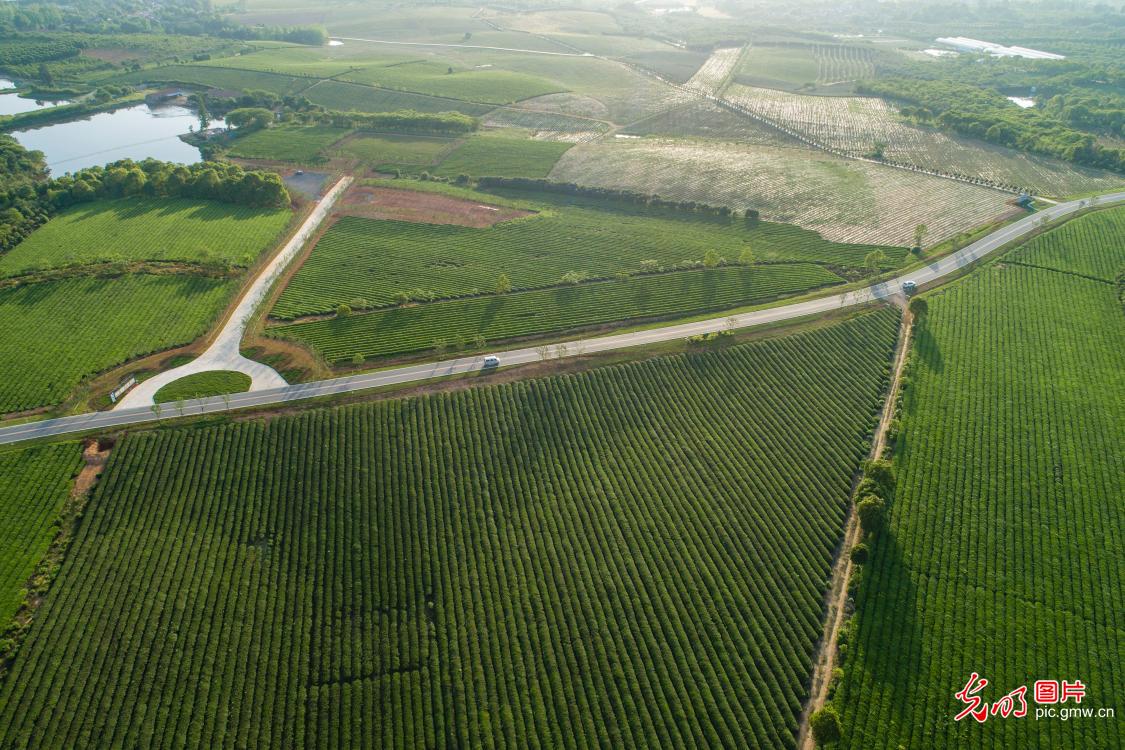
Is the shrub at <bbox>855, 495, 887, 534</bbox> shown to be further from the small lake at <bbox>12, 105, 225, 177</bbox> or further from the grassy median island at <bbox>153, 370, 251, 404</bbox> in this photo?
the small lake at <bbox>12, 105, 225, 177</bbox>

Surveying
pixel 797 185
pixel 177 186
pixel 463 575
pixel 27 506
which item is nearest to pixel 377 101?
pixel 177 186

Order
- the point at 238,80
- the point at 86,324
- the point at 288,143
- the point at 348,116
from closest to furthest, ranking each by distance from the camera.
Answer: the point at 86,324
the point at 288,143
the point at 348,116
the point at 238,80

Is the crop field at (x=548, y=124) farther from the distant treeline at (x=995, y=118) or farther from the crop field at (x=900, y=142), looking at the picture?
the distant treeline at (x=995, y=118)

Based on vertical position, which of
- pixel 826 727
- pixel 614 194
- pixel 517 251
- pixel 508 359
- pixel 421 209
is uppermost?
pixel 614 194

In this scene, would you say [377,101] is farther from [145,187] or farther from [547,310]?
[547,310]

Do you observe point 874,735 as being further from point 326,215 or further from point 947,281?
point 326,215

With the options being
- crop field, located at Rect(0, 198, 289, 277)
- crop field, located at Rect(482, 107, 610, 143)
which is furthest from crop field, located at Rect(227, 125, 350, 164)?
crop field, located at Rect(482, 107, 610, 143)

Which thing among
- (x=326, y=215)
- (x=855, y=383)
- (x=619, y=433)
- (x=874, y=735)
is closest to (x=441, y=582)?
(x=619, y=433)
